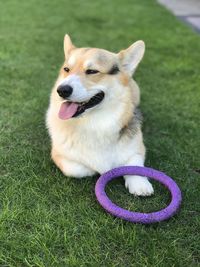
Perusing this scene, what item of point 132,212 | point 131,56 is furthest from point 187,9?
point 132,212

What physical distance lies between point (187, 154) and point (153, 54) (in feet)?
9.75

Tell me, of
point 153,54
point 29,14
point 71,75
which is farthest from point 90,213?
point 29,14

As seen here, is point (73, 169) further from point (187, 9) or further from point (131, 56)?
point (187, 9)

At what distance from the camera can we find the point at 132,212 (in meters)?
2.70

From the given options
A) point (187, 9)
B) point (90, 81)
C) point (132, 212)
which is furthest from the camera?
point (187, 9)

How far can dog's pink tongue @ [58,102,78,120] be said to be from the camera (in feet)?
9.75

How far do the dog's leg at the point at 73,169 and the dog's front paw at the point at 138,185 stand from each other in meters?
0.29

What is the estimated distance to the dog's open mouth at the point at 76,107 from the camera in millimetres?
2969

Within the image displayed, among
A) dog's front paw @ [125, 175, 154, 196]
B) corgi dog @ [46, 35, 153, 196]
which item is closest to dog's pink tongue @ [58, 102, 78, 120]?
corgi dog @ [46, 35, 153, 196]

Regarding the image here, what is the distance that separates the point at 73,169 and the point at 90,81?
644 mm

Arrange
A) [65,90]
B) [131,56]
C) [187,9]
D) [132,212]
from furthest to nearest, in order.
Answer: [187,9] → [131,56] → [65,90] → [132,212]

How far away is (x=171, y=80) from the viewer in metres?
5.36

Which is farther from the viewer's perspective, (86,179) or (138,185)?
(86,179)

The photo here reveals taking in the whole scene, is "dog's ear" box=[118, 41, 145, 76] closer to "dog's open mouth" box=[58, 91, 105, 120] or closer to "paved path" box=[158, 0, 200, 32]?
"dog's open mouth" box=[58, 91, 105, 120]
